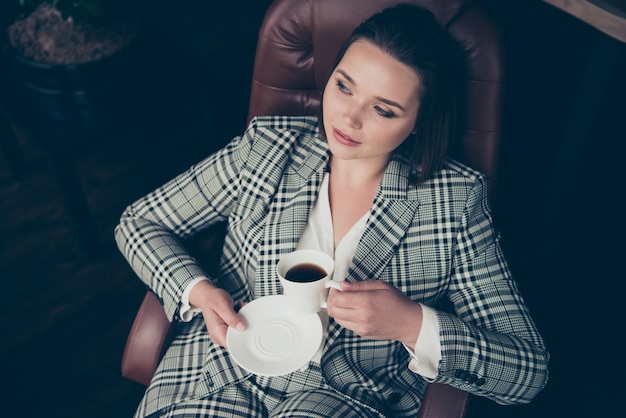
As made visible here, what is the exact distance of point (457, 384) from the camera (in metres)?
1.14

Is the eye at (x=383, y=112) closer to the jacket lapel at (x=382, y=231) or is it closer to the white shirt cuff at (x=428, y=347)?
the jacket lapel at (x=382, y=231)

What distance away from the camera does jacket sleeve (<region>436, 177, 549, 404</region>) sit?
3.70 ft

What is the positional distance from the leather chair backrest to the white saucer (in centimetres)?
53

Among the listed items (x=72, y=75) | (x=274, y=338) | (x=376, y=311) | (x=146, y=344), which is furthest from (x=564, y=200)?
(x=72, y=75)

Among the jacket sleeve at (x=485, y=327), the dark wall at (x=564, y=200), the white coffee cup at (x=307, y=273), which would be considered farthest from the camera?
the dark wall at (x=564, y=200)

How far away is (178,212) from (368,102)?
21.1 inches

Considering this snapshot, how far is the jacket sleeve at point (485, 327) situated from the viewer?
113cm

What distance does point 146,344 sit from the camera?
4.01 ft

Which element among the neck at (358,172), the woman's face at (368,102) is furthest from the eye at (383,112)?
the neck at (358,172)

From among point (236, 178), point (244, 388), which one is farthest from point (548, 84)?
point (244, 388)

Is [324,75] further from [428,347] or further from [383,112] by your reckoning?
[428,347]

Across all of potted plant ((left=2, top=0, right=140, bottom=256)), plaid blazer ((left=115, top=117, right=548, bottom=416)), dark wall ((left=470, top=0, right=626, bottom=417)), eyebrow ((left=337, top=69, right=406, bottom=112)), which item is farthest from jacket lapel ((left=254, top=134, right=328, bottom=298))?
potted plant ((left=2, top=0, right=140, bottom=256))

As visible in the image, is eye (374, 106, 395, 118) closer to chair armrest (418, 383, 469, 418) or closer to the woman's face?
the woman's face

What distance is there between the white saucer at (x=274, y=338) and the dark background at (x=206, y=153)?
0.89m
